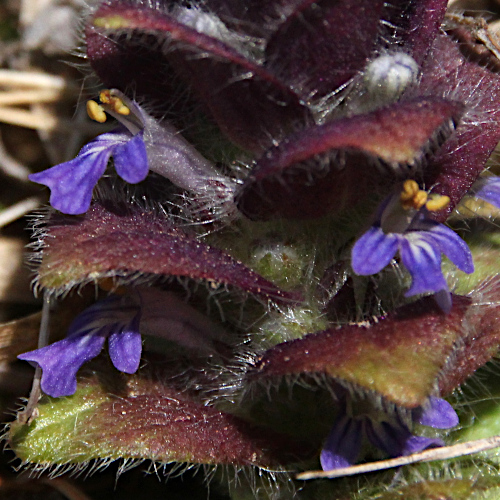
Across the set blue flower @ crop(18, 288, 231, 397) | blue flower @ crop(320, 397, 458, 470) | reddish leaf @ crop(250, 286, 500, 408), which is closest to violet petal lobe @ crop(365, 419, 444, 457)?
blue flower @ crop(320, 397, 458, 470)

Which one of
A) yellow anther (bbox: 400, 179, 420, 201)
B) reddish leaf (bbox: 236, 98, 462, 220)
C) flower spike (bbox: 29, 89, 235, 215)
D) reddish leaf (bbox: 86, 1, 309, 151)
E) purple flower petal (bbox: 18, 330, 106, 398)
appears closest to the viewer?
reddish leaf (bbox: 236, 98, 462, 220)

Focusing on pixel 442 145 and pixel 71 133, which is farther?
pixel 71 133

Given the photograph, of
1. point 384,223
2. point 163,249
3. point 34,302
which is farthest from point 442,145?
point 34,302

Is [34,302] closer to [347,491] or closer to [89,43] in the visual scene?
[89,43]

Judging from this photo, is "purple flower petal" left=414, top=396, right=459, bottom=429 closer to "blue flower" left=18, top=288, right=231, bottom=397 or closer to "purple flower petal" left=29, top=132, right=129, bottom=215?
"blue flower" left=18, top=288, right=231, bottom=397

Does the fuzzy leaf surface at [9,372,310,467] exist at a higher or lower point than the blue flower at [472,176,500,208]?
lower

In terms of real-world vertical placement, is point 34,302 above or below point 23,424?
below

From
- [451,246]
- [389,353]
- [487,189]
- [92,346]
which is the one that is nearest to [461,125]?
[487,189]
